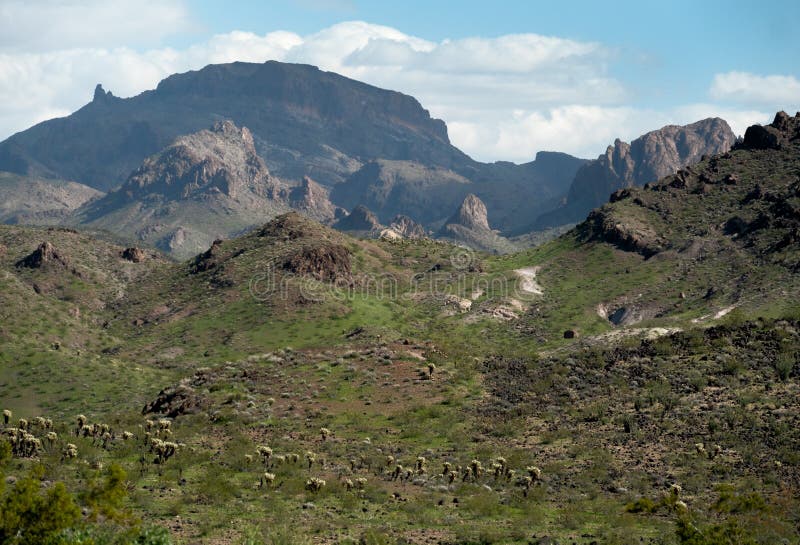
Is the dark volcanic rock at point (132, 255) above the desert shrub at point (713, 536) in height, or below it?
above

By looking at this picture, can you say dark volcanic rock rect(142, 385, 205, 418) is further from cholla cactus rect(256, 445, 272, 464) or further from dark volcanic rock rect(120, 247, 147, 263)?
dark volcanic rock rect(120, 247, 147, 263)

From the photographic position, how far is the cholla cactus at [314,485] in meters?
42.9

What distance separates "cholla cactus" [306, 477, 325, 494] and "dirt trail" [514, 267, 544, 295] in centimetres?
9961

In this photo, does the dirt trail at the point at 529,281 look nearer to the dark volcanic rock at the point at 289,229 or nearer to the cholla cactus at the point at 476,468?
the dark volcanic rock at the point at 289,229

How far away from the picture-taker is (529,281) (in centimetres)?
14400

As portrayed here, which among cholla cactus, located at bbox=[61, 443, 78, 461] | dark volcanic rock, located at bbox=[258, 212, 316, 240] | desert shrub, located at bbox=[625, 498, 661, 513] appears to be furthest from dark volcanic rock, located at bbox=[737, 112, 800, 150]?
cholla cactus, located at bbox=[61, 443, 78, 461]

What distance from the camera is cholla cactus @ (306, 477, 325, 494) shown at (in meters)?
42.9

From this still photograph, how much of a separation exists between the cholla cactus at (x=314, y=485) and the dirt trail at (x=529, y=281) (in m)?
99.6

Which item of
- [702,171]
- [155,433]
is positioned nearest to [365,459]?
[155,433]

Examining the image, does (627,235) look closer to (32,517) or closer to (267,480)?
(267,480)

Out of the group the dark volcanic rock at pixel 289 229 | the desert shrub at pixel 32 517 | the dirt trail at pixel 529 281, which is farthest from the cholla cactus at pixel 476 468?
the dark volcanic rock at pixel 289 229

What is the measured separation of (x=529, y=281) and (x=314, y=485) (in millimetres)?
104394

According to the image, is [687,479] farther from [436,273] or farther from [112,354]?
[436,273]

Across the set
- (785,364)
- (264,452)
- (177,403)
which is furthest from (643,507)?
(177,403)
